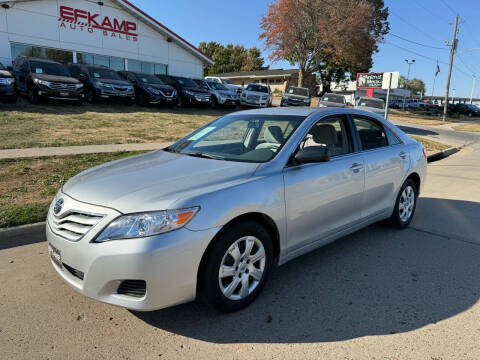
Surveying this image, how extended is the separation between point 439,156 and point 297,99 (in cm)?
986

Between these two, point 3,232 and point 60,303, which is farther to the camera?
point 3,232

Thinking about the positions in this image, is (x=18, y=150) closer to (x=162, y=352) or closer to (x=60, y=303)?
(x=60, y=303)

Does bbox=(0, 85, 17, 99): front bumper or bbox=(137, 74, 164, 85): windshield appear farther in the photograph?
bbox=(137, 74, 164, 85): windshield

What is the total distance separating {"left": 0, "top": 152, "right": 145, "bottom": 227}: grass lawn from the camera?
15.9 ft

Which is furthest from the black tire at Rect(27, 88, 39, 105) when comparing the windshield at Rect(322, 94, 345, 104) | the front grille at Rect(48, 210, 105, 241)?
the windshield at Rect(322, 94, 345, 104)

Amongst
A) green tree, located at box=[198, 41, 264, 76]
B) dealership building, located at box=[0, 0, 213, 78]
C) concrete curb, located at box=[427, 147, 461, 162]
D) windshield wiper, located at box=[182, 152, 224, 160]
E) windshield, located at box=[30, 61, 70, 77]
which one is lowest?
concrete curb, located at box=[427, 147, 461, 162]

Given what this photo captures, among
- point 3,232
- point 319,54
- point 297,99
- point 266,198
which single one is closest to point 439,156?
point 297,99

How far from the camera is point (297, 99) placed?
72.3ft

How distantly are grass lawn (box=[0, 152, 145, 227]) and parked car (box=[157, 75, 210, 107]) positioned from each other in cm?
1076

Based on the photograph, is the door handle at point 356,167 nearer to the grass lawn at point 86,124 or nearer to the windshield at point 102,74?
the grass lawn at point 86,124

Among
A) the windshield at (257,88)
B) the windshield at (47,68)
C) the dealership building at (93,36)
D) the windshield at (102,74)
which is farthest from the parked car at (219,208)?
the dealership building at (93,36)

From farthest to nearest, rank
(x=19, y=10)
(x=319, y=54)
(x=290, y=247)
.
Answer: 1. (x=319, y=54)
2. (x=19, y=10)
3. (x=290, y=247)

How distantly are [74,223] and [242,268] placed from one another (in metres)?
1.30

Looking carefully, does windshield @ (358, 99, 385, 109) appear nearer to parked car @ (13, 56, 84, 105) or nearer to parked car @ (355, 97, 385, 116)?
parked car @ (355, 97, 385, 116)
